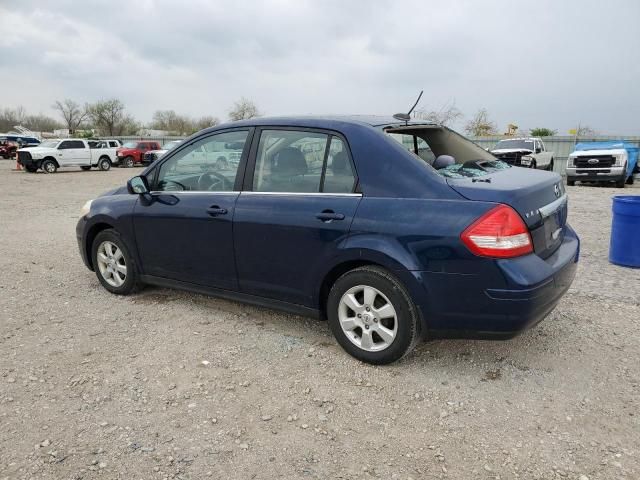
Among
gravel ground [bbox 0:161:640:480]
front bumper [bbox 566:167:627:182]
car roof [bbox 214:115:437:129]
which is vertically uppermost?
car roof [bbox 214:115:437:129]

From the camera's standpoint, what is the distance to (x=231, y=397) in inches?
121

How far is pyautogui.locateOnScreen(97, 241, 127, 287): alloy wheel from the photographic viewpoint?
15.9ft

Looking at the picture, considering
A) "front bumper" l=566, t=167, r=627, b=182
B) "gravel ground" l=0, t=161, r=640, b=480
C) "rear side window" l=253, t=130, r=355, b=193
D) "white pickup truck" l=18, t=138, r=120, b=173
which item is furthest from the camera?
"white pickup truck" l=18, t=138, r=120, b=173

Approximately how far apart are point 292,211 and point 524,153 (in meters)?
18.4

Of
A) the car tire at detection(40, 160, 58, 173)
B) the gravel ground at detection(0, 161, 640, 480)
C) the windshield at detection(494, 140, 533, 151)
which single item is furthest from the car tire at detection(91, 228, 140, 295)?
the car tire at detection(40, 160, 58, 173)

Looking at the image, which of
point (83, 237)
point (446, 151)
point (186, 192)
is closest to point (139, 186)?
point (186, 192)

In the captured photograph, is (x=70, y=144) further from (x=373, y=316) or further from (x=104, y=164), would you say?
(x=373, y=316)

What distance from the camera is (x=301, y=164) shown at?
3.64 metres

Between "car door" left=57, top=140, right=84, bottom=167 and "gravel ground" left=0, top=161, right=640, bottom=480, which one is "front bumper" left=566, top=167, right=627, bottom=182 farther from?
"car door" left=57, top=140, right=84, bottom=167

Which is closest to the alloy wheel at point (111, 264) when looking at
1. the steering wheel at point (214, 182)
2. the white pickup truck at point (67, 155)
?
the steering wheel at point (214, 182)

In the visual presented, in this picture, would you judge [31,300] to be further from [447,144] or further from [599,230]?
[599,230]

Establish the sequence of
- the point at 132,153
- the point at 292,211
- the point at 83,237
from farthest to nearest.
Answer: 1. the point at 132,153
2. the point at 83,237
3. the point at 292,211

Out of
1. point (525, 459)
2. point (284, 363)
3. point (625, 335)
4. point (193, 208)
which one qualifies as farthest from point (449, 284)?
point (193, 208)

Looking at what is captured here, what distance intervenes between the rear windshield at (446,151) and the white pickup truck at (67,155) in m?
26.1
